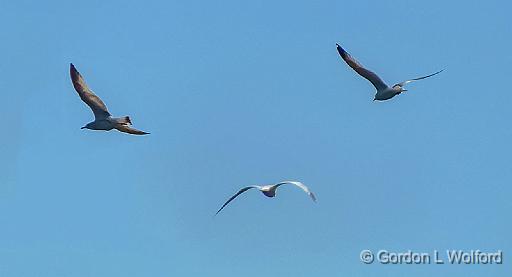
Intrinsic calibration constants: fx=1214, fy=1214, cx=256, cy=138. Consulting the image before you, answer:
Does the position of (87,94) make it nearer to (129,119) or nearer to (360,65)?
(129,119)

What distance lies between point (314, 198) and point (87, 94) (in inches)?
660

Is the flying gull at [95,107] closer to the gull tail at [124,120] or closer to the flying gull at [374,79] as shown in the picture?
the gull tail at [124,120]

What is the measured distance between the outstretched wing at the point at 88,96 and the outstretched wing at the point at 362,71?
10.2m

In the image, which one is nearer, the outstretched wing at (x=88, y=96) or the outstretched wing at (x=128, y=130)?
the outstretched wing at (x=88, y=96)

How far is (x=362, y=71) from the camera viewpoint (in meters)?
51.7

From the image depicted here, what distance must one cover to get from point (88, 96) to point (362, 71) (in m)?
11.6

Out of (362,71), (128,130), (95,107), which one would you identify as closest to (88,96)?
(95,107)

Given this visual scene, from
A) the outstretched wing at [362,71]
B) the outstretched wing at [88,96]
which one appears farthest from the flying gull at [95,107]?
the outstretched wing at [362,71]

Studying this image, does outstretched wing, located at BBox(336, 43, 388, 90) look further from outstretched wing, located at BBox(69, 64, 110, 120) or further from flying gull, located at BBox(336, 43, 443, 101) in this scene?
outstretched wing, located at BBox(69, 64, 110, 120)

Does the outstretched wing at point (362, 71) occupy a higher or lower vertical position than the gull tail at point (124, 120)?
higher

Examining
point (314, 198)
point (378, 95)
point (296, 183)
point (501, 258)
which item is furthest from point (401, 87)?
point (314, 198)

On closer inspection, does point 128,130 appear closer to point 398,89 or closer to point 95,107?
point 95,107

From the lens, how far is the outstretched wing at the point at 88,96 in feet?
164

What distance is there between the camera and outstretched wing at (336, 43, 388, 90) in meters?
51.2
